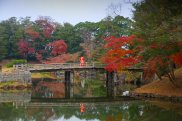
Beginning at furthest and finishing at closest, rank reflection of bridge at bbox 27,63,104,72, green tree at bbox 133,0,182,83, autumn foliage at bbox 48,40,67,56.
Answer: autumn foliage at bbox 48,40,67,56, reflection of bridge at bbox 27,63,104,72, green tree at bbox 133,0,182,83

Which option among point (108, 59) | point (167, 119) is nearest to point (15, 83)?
point (108, 59)

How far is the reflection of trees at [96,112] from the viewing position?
2436 cm

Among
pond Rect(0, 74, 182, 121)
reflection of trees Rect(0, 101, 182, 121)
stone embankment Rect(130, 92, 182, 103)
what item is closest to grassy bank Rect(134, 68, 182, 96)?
stone embankment Rect(130, 92, 182, 103)

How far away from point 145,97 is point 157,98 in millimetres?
2001

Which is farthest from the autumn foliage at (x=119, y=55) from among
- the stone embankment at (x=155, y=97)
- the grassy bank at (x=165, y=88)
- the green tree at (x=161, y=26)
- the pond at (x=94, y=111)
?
the green tree at (x=161, y=26)

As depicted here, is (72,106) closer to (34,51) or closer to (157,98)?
(157,98)

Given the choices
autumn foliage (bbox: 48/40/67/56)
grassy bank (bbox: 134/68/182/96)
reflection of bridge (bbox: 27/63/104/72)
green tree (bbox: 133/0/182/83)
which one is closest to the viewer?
green tree (bbox: 133/0/182/83)

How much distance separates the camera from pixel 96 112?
27.5 m

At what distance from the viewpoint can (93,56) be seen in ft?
202

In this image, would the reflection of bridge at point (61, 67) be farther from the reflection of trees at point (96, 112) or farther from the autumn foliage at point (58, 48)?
the autumn foliage at point (58, 48)

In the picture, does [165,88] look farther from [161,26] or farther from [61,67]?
[61,67]

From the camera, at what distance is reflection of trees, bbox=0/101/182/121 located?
79.9ft

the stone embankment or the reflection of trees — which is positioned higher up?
the stone embankment

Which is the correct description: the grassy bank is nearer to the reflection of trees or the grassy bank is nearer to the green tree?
the green tree
